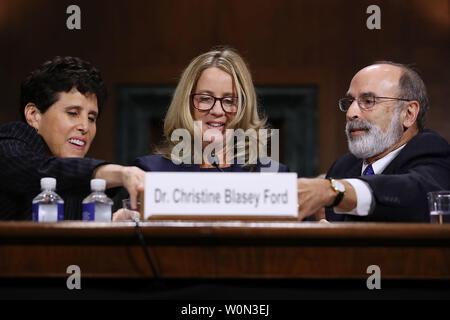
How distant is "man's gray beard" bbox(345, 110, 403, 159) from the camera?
86.8 inches

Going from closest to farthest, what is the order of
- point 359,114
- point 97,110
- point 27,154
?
point 27,154 < point 97,110 < point 359,114

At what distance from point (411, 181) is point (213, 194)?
2.13 feet

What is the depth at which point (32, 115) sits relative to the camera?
6.65 ft

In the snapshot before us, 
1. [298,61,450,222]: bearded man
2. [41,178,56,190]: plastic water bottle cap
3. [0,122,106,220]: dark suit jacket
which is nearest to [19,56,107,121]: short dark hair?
[0,122,106,220]: dark suit jacket

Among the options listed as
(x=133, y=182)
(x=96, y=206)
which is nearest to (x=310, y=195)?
(x=133, y=182)

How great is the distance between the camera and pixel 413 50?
402 cm

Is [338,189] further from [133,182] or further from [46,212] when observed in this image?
[46,212]

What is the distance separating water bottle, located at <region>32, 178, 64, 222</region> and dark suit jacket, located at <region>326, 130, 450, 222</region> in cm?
74

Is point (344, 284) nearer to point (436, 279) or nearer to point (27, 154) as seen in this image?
point (436, 279)

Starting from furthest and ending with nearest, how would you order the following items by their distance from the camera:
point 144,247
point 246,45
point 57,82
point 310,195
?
point 246,45
point 57,82
point 310,195
point 144,247

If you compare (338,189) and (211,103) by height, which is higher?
(211,103)

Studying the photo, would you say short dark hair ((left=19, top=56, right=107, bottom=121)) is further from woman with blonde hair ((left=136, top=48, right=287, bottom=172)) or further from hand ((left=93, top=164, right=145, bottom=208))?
hand ((left=93, top=164, right=145, bottom=208))
